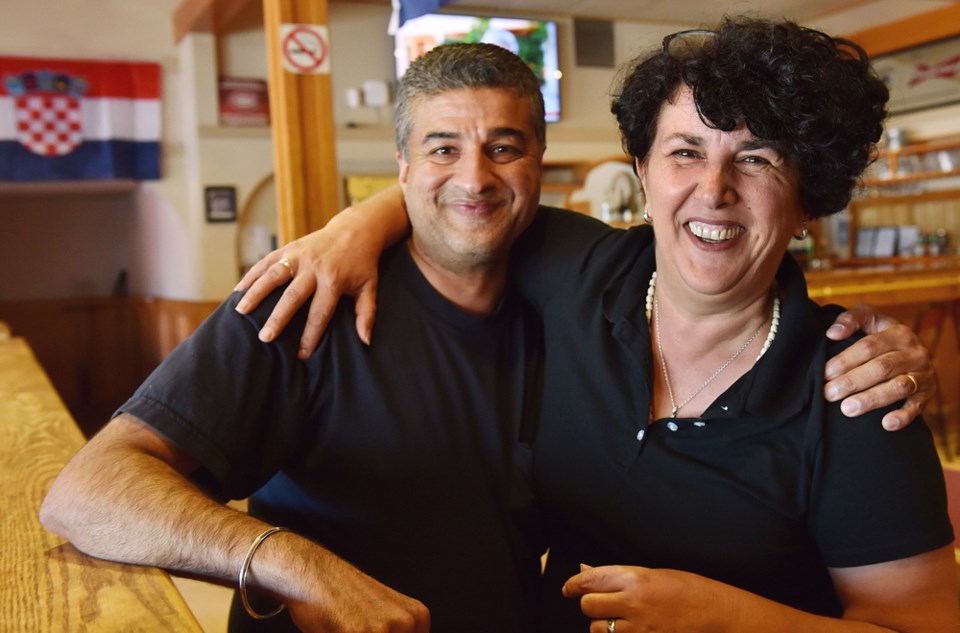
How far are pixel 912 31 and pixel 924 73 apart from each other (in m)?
0.37

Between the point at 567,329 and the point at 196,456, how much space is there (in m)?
0.72

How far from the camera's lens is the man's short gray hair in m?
1.70

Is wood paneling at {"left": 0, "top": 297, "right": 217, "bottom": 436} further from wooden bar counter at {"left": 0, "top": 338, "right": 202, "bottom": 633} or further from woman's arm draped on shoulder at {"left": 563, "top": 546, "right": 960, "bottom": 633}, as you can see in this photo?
woman's arm draped on shoulder at {"left": 563, "top": 546, "right": 960, "bottom": 633}

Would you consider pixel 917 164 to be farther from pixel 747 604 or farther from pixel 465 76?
pixel 747 604

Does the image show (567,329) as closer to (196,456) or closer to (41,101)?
(196,456)

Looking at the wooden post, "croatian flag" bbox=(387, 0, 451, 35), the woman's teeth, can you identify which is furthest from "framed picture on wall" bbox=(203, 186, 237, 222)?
the woman's teeth

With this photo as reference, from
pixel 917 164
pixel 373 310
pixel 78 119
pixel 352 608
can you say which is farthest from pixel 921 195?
pixel 352 608

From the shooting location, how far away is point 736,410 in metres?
1.40

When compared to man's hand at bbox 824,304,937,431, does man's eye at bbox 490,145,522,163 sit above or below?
above

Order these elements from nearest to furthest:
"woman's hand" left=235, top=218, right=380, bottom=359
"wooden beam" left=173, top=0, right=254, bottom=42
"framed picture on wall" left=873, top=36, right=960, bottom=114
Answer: "woman's hand" left=235, top=218, right=380, bottom=359 < "wooden beam" left=173, top=0, right=254, bottom=42 < "framed picture on wall" left=873, top=36, right=960, bottom=114

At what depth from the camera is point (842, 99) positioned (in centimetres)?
139

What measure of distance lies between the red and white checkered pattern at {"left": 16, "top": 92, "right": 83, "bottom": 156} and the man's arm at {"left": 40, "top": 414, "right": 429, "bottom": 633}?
5.60 m

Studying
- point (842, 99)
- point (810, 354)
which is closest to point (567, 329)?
point (810, 354)

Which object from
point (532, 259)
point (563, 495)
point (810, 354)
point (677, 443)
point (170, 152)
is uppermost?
point (170, 152)
